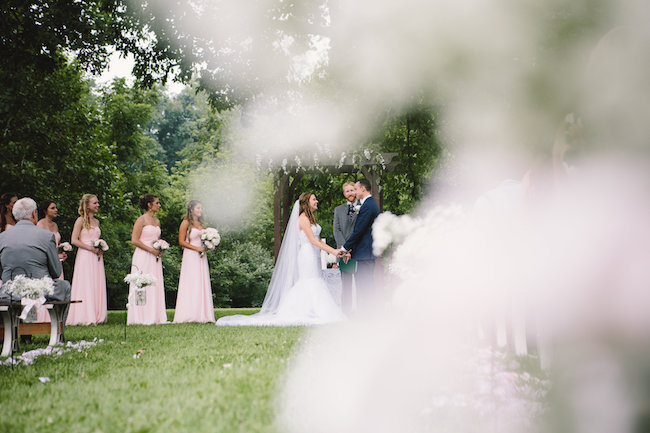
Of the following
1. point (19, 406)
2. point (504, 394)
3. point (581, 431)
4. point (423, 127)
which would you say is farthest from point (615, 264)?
point (423, 127)

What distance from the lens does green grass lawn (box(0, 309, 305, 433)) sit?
3.04 meters

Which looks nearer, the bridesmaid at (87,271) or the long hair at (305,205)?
the long hair at (305,205)

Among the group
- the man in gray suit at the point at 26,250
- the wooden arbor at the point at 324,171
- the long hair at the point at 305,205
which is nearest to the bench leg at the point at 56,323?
the man in gray suit at the point at 26,250

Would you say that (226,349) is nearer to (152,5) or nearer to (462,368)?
(462,368)

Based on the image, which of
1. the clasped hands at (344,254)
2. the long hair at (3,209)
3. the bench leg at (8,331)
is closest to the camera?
the bench leg at (8,331)

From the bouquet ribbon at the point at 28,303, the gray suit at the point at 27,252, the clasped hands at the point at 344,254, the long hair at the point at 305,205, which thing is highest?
the long hair at the point at 305,205

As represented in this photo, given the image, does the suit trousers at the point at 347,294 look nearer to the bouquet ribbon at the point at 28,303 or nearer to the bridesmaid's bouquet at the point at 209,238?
the bridesmaid's bouquet at the point at 209,238

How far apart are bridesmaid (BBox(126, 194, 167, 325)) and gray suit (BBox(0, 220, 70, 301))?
382cm

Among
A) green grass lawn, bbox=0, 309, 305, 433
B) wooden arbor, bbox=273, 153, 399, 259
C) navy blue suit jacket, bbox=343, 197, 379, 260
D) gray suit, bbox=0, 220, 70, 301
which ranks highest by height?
wooden arbor, bbox=273, 153, 399, 259

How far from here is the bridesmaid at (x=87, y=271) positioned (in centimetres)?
1027

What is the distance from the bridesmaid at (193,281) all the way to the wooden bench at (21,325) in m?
3.49

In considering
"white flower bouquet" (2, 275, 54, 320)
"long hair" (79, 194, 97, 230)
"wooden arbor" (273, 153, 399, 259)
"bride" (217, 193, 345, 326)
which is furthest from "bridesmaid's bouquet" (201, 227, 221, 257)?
"white flower bouquet" (2, 275, 54, 320)

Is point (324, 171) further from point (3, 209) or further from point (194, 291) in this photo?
point (3, 209)

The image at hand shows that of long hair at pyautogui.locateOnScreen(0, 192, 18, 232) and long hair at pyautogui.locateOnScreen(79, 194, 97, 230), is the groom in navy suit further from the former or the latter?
long hair at pyautogui.locateOnScreen(0, 192, 18, 232)
